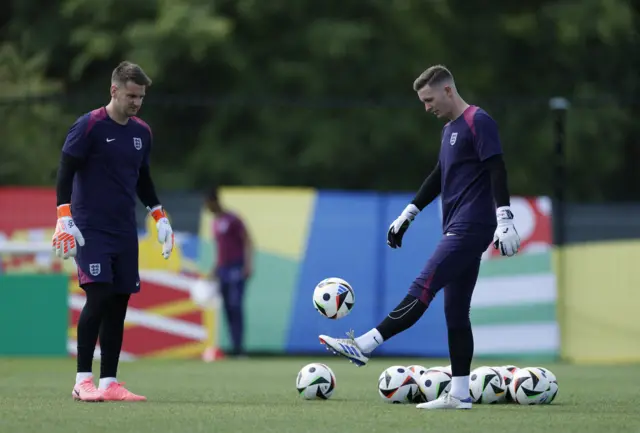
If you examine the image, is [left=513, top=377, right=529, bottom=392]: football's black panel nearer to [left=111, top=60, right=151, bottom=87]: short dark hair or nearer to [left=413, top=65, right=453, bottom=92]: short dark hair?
[left=413, top=65, right=453, bottom=92]: short dark hair

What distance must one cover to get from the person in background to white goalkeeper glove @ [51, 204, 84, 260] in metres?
7.49

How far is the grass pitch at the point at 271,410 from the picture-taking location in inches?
289

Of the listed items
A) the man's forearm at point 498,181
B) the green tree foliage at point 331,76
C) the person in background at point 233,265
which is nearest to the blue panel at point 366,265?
the person in background at point 233,265

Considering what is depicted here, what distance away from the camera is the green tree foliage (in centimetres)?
2098

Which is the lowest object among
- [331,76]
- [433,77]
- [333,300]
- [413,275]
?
[333,300]

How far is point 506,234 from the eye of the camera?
26.8 ft

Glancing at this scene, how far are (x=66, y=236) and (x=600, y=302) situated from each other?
9.20 metres

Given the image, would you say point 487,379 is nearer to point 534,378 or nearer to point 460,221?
point 534,378

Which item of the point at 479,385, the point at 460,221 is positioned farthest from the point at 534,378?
the point at 460,221

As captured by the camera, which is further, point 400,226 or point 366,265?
point 366,265

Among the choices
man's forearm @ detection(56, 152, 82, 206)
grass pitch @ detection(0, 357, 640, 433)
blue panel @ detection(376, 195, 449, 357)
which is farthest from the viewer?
blue panel @ detection(376, 195, 449, 357)

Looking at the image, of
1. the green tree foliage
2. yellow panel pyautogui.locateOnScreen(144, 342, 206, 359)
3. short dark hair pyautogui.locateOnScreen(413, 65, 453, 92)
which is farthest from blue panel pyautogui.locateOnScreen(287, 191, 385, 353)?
short dark hair pyautogui.locateOnScreen(413, 65, 453, 92)

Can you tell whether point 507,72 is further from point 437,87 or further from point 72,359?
point 437,87

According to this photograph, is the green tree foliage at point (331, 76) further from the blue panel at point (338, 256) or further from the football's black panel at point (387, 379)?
the football's black panel at point (387, 379)
